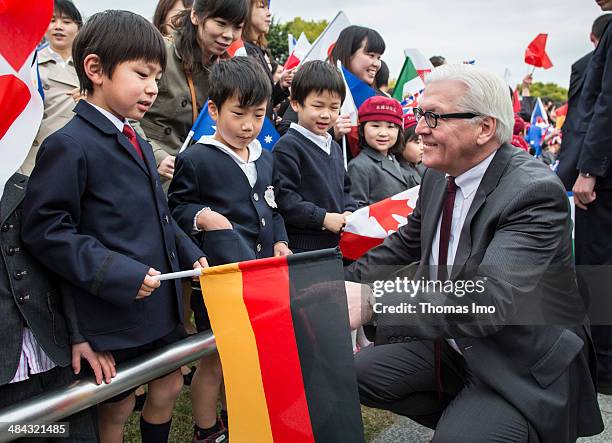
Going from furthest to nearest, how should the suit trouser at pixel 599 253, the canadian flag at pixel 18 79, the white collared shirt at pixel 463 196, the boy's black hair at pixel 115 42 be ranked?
the suit trouser at pixel 599 253 < the white collared shirt at pixel 463 196 < the boy's black hair at pixel 115 42 < the canadian flag at pixel 18 79

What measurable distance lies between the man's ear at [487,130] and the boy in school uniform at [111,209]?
129cm

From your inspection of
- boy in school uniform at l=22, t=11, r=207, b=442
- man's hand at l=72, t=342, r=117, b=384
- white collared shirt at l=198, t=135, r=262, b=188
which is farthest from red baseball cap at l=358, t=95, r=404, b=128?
man's hand at l=72, t=342, r=117, b=384

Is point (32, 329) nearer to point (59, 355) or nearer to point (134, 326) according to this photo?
point (59, 355)

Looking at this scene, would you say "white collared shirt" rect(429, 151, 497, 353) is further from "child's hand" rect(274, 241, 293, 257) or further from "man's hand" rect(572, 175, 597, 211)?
"man's hand" rect(572, 175, 597, 211)

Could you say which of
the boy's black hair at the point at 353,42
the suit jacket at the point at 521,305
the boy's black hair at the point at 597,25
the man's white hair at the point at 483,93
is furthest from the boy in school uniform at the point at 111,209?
the boy's black hair at the point at 597,25

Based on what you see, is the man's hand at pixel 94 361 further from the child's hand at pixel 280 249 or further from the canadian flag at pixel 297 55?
the canadian flag at pixel 297 55

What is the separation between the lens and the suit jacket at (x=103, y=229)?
6.34 ft

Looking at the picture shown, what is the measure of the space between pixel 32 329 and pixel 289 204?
1.71 m

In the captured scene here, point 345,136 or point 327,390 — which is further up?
point 345,136

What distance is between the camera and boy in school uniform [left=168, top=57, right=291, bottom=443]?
9.14ft

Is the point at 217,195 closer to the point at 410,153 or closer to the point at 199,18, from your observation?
the point at 199,18

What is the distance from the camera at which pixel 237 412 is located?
2012 mm

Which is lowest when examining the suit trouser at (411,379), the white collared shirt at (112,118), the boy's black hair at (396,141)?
the suit trouser at (411,379)

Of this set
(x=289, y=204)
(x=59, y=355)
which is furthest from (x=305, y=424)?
(x=289, y=204)
